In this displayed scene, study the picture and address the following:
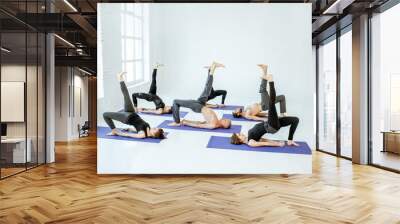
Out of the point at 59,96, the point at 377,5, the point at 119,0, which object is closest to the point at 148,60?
the point at 119,0

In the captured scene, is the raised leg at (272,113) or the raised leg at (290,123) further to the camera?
the raised leg at (290,123)

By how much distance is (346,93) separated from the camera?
8352 millimetres

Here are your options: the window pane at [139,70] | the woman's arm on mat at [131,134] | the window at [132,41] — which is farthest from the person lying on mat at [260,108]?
the window at [132,41]

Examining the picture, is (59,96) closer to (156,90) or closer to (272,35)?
(156,90)

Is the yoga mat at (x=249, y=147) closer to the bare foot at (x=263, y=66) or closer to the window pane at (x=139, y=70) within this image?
the bare foot at (x=263, y=66)

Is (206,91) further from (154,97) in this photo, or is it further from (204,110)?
(154,97)

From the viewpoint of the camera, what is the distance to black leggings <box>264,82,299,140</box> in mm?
5902

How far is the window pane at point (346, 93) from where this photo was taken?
810 centimetres

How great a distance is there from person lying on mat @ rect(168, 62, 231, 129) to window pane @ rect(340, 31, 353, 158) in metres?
3.70

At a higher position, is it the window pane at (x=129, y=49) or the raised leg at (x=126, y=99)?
the window pane at (x=129, y=49)

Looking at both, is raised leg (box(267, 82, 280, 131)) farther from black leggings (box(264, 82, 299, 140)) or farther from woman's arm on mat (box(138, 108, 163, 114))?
woman's arm on mat (box(138, 108, 163, 114))

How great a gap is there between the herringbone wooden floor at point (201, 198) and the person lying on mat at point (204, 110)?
0.92 m

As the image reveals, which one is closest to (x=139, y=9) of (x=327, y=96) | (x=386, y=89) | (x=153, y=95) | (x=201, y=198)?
(x=153, y=95)

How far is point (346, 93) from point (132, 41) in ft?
17.3
